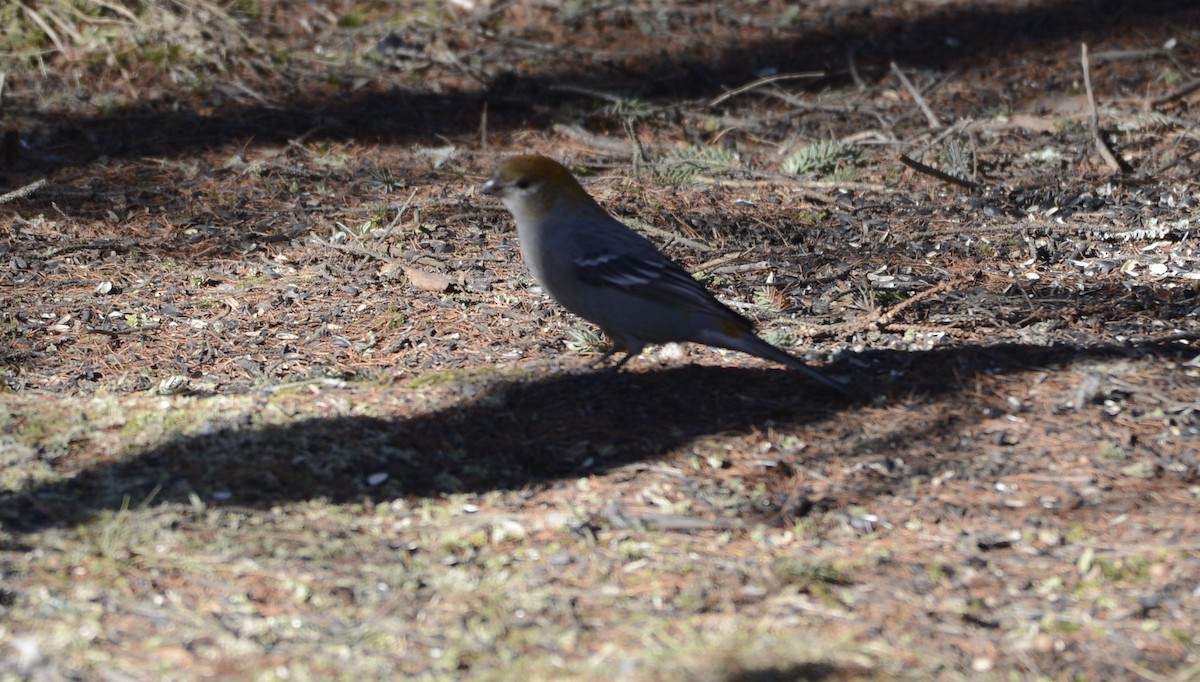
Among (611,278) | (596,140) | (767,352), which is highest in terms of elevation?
(596,140)

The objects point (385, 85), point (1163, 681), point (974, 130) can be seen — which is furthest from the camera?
point (385, 85)

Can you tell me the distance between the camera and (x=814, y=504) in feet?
11.9

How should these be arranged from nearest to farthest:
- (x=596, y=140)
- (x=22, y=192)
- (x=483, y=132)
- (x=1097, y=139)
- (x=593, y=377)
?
(x=593, y=377) < (x=22, y=192) < (x=1097, y=139) < (x=483, y=132) < (x=596, y=140)

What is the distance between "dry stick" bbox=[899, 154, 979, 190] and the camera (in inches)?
253

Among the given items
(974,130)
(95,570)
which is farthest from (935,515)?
(974,130)

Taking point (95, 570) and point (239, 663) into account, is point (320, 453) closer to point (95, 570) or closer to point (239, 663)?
point (95, 570)

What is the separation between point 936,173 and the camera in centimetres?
643

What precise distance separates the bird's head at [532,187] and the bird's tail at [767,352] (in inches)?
32.9

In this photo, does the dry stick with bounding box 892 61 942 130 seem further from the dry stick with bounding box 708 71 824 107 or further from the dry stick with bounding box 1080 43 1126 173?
the dry stick with bounding box 1080 43 1126 173

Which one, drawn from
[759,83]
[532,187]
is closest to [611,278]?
[532,187]

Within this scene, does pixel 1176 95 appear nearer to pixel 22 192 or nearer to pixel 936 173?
pixel 936 173

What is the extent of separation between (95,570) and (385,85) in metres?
5.69

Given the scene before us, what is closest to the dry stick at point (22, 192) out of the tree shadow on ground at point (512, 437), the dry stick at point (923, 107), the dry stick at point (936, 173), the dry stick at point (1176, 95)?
the tree shadow on ground at point (512, 437)

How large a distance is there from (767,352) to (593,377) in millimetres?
644
